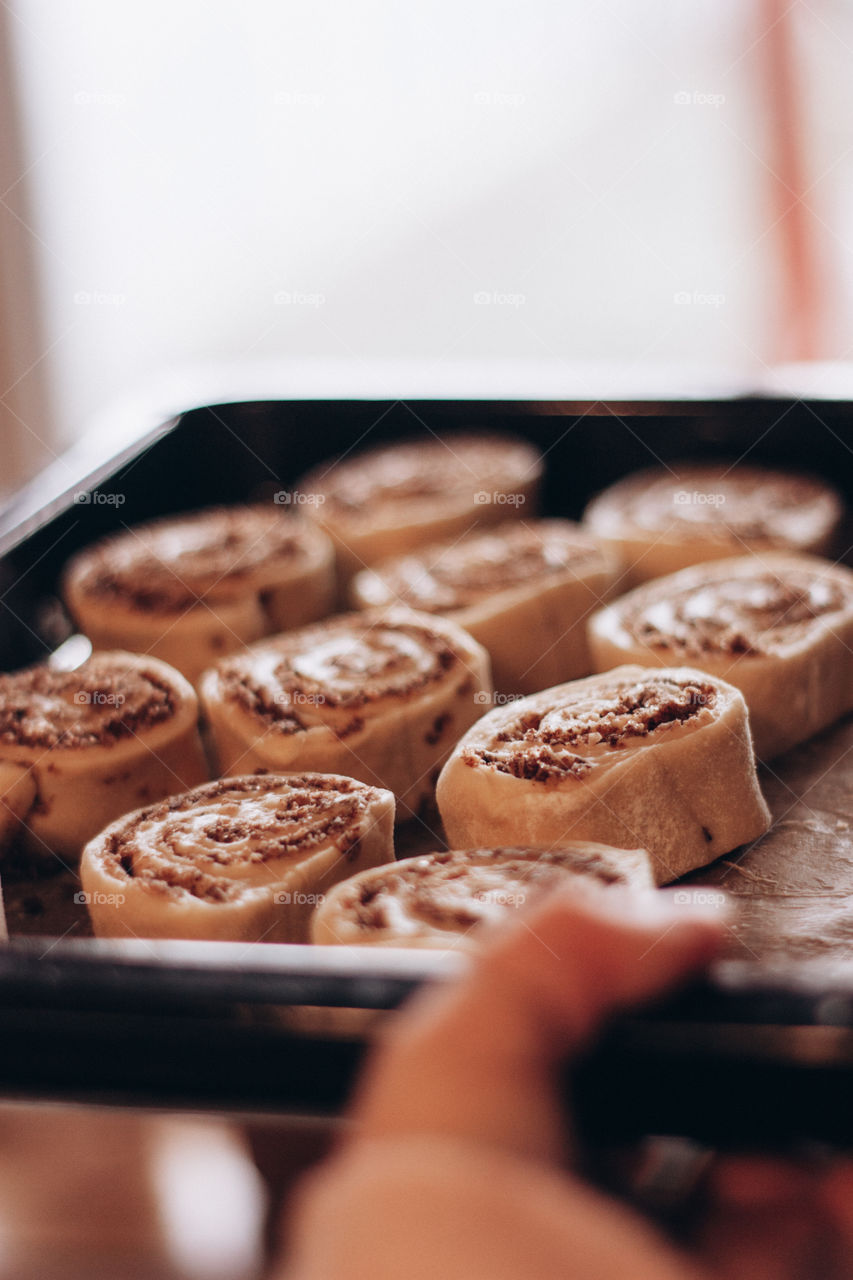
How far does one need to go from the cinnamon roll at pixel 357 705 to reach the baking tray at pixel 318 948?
0.11 m

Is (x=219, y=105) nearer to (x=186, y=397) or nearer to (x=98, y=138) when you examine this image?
(x=98, y=138)

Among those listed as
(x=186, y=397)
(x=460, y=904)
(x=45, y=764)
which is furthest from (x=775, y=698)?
(x=186, y=397)

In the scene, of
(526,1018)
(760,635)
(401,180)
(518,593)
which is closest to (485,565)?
(518,593)

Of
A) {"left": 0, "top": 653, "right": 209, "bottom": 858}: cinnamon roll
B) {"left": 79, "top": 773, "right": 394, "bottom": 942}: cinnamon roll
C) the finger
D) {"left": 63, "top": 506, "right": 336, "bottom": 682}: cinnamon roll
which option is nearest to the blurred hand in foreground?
the finger

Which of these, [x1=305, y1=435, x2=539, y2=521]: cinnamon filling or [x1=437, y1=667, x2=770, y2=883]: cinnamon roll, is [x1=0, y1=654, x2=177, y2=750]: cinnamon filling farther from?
[x1=305, y1=435, x2=539, y2=521]: cinnamon filling

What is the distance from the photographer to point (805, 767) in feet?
5.52

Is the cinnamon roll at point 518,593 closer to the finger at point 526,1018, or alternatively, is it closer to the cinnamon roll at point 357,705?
the cinnamon roll at point 357,705

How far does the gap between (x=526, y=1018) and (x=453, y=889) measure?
17.2 inches

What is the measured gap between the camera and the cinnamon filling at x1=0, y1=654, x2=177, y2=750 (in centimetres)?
161

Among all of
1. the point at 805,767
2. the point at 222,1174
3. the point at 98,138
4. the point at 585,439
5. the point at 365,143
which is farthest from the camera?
the point at 365,143

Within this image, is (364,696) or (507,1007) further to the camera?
(364,696)

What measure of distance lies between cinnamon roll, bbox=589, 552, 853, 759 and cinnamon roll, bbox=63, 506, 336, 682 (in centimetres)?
54

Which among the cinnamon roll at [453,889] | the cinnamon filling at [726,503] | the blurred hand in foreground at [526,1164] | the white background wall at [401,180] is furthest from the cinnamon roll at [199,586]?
the blurred hand in foreground at [526,1164]

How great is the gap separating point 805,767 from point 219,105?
251 centimetres
